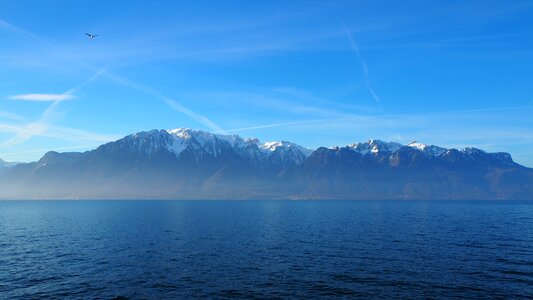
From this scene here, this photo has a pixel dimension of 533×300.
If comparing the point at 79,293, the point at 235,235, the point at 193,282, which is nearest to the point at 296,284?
the point at 193,282

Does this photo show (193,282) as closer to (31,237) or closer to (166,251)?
(166,251)

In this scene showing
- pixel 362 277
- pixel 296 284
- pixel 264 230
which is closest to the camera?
pixel 296 284

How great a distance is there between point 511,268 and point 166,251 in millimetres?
71681

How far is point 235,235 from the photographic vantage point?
424 ft

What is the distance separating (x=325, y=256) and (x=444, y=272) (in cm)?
2471

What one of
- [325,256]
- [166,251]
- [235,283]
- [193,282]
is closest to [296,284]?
[235,283]

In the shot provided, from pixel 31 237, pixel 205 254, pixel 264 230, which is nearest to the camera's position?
pixel 205 254

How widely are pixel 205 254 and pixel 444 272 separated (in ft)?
161

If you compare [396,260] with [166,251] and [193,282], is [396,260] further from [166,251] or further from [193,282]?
[166,251]

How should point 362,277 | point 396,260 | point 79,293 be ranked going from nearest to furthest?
point 79,293, point 362,277, point 396,260

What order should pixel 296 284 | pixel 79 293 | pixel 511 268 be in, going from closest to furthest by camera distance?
pixel 79 293
pixel 296 284
pixel 511 268

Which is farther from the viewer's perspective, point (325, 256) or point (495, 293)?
point (325, 256)

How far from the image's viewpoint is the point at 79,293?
6119cm

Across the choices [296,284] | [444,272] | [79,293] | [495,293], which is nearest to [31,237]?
[79,293]
